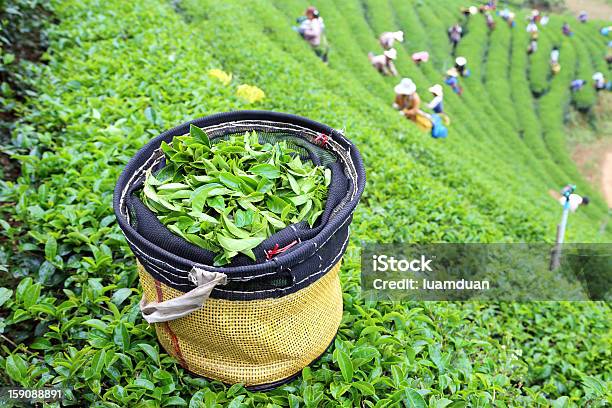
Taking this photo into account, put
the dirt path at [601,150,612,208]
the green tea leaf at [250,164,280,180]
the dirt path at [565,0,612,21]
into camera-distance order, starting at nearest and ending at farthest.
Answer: the green tea leaf at [250,164,280,180] < the dirt path at [601,150,612,208] < the dirt path at [565,0,612,21]

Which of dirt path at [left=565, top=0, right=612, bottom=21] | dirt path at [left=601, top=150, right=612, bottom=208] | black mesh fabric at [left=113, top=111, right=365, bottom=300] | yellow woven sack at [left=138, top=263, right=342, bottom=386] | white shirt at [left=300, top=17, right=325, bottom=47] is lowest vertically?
dirt path at [left=601, top=150, right=612, bottom=208]

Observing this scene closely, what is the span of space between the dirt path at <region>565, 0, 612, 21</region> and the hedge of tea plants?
3222 cm

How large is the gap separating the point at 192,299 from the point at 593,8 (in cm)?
3987

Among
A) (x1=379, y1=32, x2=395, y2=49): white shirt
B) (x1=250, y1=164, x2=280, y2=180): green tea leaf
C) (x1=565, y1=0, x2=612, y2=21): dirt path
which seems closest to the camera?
(x1=250, y1=164, x2=280, y2=180): green tea leaf

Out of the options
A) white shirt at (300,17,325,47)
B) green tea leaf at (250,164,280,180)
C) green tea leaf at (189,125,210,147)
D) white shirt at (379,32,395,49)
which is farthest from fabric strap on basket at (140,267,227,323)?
white shirt at (379,32,395,49)

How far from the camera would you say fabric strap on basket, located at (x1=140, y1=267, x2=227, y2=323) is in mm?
1637

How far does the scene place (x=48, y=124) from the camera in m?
3.54

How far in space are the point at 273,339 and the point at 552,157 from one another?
864 inches

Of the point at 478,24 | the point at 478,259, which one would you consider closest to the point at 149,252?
the point at 478,259

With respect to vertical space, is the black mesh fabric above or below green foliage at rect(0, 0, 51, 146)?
above

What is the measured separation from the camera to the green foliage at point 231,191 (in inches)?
70.7

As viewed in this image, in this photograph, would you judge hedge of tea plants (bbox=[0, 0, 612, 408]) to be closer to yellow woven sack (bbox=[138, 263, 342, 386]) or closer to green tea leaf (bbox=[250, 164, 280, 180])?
yellow woven sack (bbox=[138, 263, 342, 386])

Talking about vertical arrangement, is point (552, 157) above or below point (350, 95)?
below

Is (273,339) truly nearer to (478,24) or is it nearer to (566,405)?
(566,405)
